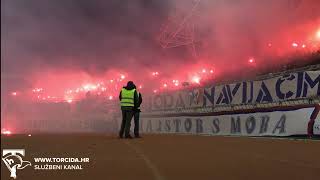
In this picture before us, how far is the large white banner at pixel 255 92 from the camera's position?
14.6 meters

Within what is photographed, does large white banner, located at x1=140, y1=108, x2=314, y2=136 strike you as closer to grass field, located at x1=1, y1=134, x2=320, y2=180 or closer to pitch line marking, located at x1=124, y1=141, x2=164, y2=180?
Answer: grass field, located at x1=1, y1=134, x2=320, y2=180

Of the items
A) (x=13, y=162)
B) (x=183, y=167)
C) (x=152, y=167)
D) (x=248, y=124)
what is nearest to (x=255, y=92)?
(x=248, y=124)

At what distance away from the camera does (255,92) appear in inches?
662

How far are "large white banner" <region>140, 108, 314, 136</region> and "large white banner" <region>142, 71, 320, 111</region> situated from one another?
2.08ft

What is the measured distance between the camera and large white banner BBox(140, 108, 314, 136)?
14031 millimetres

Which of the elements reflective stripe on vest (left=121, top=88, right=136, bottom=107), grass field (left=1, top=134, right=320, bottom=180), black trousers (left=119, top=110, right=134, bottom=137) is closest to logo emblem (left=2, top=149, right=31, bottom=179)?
grass field (left=1, top=134, right=320, bottom=180)

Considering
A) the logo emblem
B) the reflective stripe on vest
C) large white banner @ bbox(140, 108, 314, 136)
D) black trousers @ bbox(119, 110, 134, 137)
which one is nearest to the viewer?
the logo emblem

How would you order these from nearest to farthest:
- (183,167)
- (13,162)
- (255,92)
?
(183,167), (13,162), (255,92)

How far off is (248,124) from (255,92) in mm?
1266

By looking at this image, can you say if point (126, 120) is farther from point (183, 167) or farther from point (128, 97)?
point (183, 167)

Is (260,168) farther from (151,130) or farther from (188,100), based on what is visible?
(151,130)

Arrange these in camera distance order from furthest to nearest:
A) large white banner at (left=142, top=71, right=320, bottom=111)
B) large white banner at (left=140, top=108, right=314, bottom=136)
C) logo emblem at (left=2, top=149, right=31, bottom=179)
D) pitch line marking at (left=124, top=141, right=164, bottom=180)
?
large white banner at (left=142, top=71, right=320, bottom=111)
large white banner at (left=140, top=108, right=314, bottom=136)
logo emblem at (left=2, top=149, right=31, bottom=179)
pitch line marking at (left=124, top=141, right=164, bottom=180)

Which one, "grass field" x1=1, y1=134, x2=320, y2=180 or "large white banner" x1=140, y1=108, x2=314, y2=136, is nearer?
"grass field" x1=1, y1=134, x2=320, y2=180

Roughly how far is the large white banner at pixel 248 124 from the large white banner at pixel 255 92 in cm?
64
